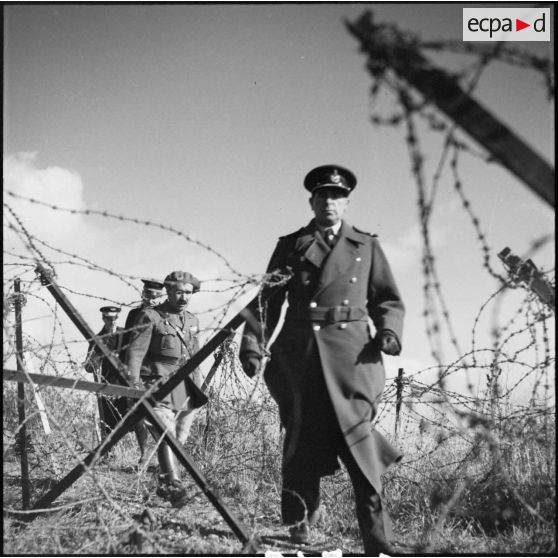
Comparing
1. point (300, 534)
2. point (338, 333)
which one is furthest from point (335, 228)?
point (300, 534)

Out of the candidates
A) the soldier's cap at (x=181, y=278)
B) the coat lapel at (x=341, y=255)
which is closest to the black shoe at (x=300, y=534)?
the coat lapel at (x=341, y=255)

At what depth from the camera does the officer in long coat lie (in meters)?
2.89

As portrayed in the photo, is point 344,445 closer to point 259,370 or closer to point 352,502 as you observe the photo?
point 259,370

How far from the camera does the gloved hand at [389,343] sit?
9.78 ft

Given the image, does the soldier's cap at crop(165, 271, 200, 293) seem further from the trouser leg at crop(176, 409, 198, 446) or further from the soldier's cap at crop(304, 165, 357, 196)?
the soldier's cap at crop(304, 165, 357, 196)

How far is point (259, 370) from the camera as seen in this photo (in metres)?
3.18

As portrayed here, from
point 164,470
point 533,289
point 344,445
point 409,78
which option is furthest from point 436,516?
point 409,78

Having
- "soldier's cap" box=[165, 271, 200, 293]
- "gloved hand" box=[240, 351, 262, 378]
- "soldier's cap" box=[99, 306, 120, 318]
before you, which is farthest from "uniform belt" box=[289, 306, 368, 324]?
"soldier's cap" box=[99, 306, 120, 318]

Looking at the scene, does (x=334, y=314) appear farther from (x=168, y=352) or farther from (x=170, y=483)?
(x=168, y=352)

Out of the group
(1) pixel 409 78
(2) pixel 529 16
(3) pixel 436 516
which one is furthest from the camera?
(3) pixel 436 516

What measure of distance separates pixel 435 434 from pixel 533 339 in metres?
1.25

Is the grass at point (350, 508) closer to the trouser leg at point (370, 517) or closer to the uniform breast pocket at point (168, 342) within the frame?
the trouser leg at point (370, 517)

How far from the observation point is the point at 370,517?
2.80 m

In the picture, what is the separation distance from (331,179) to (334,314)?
85 cm
